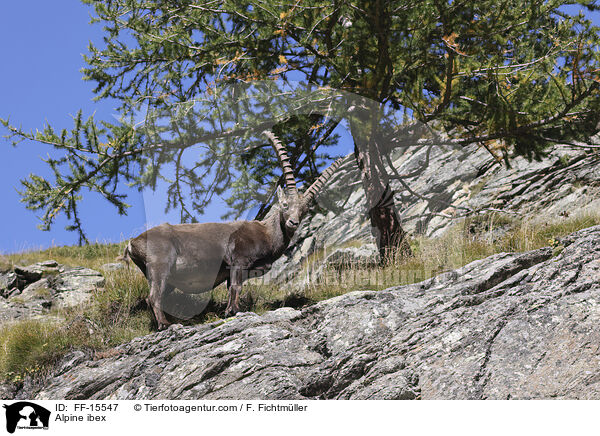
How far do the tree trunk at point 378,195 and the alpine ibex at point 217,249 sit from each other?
2.70 metres

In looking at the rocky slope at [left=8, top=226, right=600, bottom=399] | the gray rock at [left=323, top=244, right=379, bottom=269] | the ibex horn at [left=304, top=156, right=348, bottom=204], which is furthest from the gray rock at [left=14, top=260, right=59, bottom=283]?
the ibex horn at [left=304, top=156, right=348, bottom=204]

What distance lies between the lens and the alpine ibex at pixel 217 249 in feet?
22.5

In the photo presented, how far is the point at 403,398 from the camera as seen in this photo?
459 centimetres

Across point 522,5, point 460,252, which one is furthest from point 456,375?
point 522,5

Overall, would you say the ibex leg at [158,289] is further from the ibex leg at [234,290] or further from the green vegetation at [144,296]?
the ibex leg at [234,290]

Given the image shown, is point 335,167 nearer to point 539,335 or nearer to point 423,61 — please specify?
point 423,61

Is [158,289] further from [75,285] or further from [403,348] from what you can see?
[75,285]

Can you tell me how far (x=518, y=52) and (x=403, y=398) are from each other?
880 centimetres

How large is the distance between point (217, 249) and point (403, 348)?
10.9ft

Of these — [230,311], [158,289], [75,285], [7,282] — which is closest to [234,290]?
[230,311]

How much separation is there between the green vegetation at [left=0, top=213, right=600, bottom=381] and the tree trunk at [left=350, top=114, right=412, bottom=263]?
0.97 m

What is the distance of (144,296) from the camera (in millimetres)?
7750
